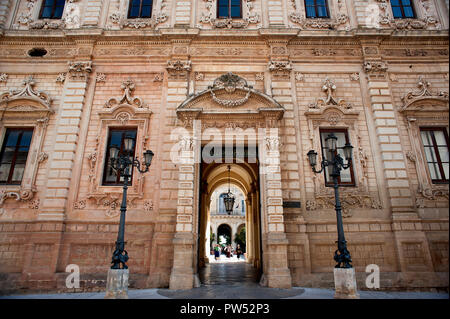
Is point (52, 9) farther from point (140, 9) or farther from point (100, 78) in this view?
point (100, 78)

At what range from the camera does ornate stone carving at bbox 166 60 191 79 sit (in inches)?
414

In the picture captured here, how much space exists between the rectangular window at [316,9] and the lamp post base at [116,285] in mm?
12424

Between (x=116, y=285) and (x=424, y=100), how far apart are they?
1237cm

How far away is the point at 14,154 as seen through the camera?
32.1ft

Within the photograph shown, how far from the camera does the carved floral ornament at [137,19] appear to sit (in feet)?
37.2

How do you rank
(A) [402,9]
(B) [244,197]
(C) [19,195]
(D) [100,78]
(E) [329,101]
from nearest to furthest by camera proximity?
(C) [19,195]
(E) [329,101]
(D) [100,78]
(A) [402,9]
(B) [244,197]

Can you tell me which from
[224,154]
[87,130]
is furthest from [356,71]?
[87,130]

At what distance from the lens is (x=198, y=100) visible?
9961 millimetres

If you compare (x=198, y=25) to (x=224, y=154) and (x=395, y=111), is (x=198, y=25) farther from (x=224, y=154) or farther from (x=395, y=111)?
(x=395, y=111)

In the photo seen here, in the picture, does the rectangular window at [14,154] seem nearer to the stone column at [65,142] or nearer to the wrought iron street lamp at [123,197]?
the stone column at [65,142]

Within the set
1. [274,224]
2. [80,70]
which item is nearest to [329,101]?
[274,224]

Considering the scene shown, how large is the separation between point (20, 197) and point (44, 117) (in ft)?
10.2

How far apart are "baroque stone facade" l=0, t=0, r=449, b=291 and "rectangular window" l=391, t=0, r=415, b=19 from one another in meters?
0.26

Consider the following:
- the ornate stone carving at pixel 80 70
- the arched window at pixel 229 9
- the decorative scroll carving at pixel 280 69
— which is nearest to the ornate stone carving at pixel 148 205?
the ornate stone carving at pixel 80 70
